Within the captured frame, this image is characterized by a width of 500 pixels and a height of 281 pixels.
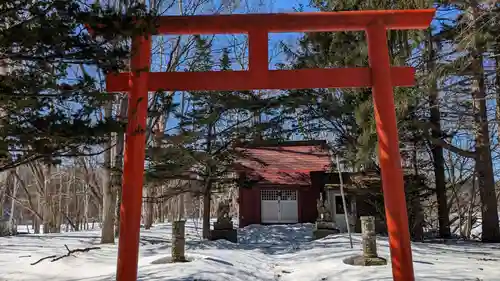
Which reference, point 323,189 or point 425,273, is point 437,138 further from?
point 425,273

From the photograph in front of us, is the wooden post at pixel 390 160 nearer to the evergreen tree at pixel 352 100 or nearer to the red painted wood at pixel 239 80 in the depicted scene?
the red painted wood at pixel 239 80

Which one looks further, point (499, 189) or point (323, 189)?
point (323, 189)

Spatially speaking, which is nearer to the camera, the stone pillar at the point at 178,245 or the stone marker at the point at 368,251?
the stone marker at the point at 368,251

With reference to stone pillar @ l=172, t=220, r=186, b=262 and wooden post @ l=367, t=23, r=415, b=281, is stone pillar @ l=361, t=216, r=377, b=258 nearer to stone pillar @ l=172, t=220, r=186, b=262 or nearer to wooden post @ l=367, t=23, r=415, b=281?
wooden post @ l=367, t=23, r=415, b=281

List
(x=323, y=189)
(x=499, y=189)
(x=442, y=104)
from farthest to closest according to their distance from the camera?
(x=323, y=189) → (x=499, y=189) → (x=442, y=104)

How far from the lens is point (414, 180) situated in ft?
39.8

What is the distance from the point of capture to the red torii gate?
4.34m

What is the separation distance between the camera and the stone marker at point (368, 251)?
689 centimetres

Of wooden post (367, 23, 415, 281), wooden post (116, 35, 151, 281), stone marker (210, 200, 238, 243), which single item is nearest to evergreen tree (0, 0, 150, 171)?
wooden post (116, 35, 151, 281)

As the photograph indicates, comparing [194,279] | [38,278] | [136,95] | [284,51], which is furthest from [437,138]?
[38,278]

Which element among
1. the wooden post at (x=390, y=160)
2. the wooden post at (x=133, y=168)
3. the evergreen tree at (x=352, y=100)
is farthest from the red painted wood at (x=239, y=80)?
the evergreen tree at (x=352, y=100)

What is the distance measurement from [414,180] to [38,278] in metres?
10.7

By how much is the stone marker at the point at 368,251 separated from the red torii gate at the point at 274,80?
105 inches

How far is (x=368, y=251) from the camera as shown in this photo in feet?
23.3
